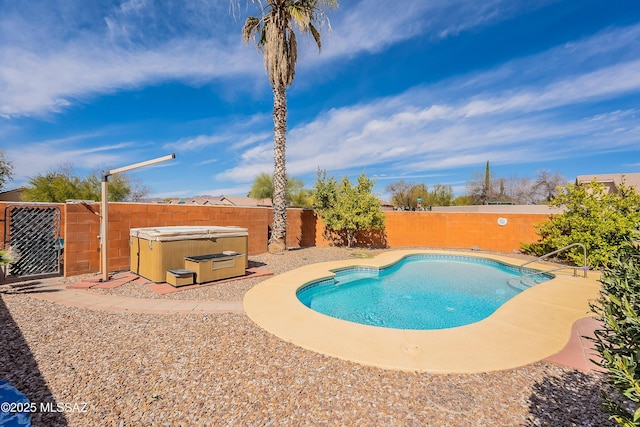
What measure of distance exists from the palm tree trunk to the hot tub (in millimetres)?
3728

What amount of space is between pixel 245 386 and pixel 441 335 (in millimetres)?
3240

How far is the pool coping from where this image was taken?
3635mm

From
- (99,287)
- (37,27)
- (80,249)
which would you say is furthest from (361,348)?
(37,27)

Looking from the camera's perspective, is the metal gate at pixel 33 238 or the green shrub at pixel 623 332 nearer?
the green shrub at pixel 623 332

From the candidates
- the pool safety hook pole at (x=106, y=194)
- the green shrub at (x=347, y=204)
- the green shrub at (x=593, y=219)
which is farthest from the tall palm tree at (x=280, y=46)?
the green shrub at (x=593, y=219)

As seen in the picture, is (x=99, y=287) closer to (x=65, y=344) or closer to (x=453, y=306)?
(x=65, y=344)

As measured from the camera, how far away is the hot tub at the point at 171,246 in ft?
22.7

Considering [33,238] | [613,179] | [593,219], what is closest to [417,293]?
[593,219]

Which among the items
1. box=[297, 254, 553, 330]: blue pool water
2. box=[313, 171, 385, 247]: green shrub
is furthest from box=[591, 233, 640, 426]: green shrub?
box=[313, 171, 385, 247]: green shrub

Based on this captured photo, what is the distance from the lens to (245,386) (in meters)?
3.03

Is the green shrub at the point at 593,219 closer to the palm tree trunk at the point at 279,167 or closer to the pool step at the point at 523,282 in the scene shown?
the pool step at the point at 523,282

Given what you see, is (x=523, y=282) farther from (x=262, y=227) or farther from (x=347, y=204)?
(x=262, y=227)

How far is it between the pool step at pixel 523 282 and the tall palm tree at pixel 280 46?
8924mm

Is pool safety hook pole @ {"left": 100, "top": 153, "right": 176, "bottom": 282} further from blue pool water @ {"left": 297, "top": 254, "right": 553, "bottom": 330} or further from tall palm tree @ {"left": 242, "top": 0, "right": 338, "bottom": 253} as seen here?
tall palm tree @ {"left": 242, "top": 0, "right": 338, "bottom": 253}
